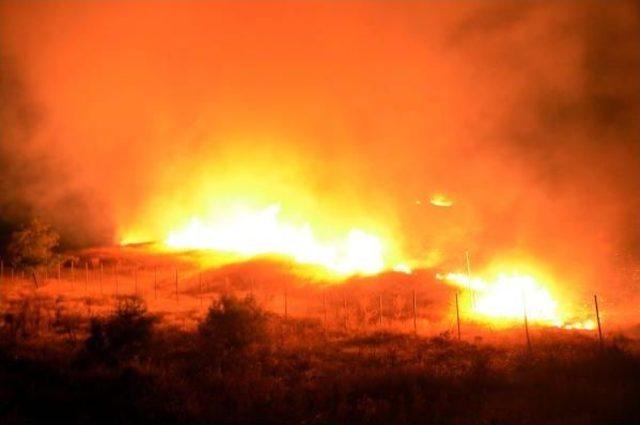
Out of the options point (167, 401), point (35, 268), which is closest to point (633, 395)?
point (167, 401)

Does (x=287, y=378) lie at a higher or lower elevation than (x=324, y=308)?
lower

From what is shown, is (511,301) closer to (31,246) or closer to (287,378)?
(287,378)

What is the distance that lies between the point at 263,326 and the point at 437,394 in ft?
31.7

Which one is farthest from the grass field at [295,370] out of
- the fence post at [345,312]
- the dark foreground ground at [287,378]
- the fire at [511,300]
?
the fire at [511,300]

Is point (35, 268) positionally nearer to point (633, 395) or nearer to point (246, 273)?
point (246, 273)

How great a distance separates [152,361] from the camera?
1805 cm

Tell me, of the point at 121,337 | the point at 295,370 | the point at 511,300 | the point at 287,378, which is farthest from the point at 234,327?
the point at 511,300

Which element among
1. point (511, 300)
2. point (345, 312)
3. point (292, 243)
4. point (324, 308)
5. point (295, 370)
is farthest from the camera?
point (292, 243)

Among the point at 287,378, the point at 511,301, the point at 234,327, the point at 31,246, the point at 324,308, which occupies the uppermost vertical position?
the point at 31,246

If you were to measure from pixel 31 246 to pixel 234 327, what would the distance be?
27674 mm

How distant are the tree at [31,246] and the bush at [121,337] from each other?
2455 centimetres

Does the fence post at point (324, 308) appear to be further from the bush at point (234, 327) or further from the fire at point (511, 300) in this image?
the fire at point (511, 300)

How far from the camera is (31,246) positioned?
4094 cm

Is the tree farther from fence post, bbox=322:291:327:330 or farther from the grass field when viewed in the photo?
fence post, bbox=322:291:327:330
